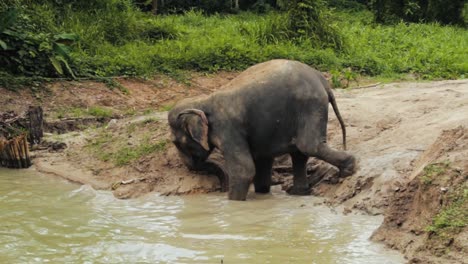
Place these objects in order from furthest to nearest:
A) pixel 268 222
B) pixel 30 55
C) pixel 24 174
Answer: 1. pixel 30 55
2. pixel 24 174
3. pixel 268 222

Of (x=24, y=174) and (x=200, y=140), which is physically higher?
(x=200, y=140)

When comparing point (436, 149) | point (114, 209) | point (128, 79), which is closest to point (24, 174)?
point (114, 209)

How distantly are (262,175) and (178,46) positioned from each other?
23.9 feet

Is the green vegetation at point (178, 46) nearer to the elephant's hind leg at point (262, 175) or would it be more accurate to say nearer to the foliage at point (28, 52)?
the foliage at point (28, 52)

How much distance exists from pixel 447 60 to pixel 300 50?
2.78 metres

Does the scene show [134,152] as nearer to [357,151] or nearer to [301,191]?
[301,191]

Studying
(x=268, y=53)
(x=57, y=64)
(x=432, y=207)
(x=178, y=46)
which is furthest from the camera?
(x=178, y=46)

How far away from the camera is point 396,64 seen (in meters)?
13.9

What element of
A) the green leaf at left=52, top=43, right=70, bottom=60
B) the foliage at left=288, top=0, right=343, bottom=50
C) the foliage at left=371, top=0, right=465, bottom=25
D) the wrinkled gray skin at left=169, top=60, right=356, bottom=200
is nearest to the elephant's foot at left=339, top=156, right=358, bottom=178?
the wrinkled gray skin at left=169, top=60, right=356, bottom=200

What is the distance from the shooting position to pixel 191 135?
7.45m

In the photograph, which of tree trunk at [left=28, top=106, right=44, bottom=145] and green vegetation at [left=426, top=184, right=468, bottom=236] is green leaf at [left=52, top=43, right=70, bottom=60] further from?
green vegetation at [left=426, top=184, right=468, bottom=236]

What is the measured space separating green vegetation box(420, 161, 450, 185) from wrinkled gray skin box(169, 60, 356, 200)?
78.3 inches

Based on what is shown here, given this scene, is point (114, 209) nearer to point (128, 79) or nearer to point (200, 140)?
point (200, 140)

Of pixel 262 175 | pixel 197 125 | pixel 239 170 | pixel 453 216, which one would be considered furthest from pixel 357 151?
pixel 453 216
